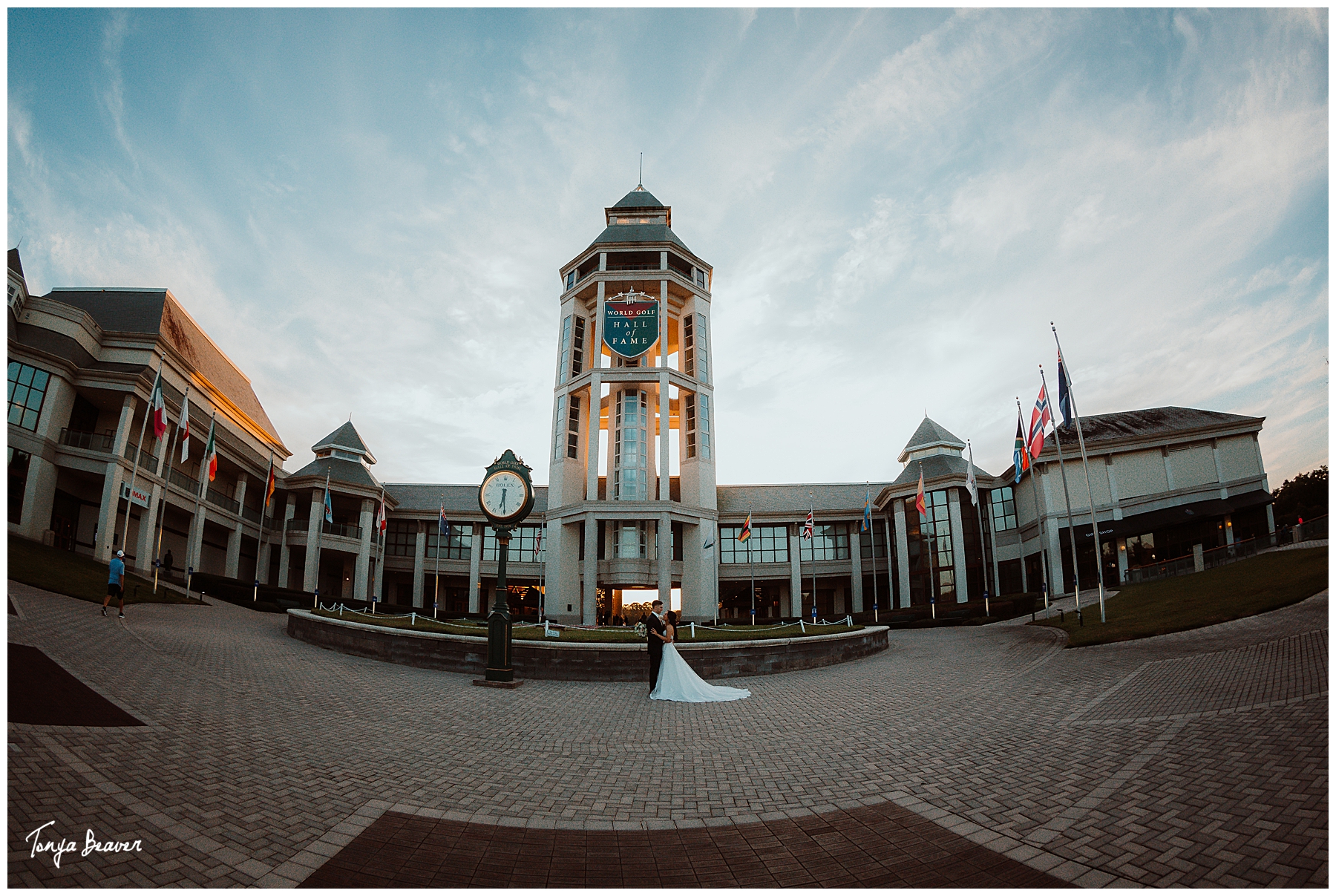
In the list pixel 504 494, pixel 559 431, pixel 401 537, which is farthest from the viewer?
pixel 401 537

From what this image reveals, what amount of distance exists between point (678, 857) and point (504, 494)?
9874mm

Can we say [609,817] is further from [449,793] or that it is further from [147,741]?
[147,741]

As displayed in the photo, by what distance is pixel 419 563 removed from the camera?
5244 centimetres

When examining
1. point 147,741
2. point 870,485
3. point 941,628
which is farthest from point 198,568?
point 870,485

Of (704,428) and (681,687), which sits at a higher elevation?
(704,428)

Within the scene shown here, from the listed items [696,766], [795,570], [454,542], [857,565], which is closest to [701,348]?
[795,570]

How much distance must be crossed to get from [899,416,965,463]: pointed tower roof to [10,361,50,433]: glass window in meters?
52.7

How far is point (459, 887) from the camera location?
14.0 ft

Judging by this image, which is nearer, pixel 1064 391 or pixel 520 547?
pixel 1064 391

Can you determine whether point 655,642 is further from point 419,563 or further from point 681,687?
point 419,563

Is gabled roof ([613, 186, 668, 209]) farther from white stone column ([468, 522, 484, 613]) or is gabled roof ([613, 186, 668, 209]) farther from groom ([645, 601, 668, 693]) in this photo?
groom ([645, 601, 668, 693])

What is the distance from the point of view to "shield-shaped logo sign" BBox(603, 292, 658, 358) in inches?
1736

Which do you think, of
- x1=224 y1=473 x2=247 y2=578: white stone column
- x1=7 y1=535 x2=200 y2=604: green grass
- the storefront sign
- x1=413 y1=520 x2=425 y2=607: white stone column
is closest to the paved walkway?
x1=7 y1=535 x2=200 y2=604: green grass

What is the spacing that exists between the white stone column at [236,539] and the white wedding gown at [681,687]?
3998cm
